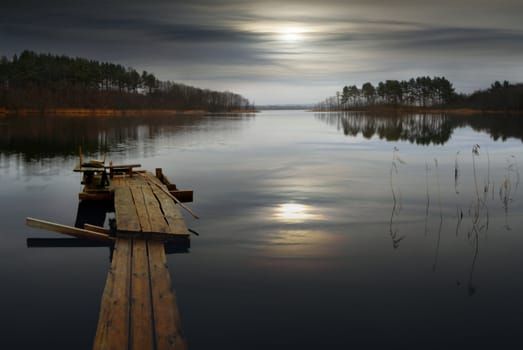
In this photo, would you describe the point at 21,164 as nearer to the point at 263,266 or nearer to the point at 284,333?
the point at 263,266

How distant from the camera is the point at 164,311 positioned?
6.23 m

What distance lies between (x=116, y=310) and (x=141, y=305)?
32 centimetres

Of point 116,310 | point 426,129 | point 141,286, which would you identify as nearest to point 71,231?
point 141,286

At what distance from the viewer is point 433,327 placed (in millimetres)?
6332

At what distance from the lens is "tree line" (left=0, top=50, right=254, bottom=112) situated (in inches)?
4311

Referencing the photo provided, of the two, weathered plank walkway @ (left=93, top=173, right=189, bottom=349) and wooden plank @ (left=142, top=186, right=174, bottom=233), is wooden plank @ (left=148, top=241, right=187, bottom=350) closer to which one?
weathered plank walkway @ (left=93, top=173, right=189, bottom=349)

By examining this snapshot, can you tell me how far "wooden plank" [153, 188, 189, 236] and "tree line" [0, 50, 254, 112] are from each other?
3836 inches

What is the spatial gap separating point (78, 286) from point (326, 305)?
3923mm

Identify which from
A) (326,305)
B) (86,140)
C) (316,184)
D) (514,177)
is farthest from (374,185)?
→ (86,140)

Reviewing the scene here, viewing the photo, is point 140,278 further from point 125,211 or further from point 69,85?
point 69,85

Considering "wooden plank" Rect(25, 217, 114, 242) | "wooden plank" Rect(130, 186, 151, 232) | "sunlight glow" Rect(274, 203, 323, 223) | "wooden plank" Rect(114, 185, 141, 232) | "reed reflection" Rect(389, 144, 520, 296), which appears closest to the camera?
"wooden plank" Rect(114, 185, 141, 232)

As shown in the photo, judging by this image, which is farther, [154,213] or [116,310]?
[154,213]

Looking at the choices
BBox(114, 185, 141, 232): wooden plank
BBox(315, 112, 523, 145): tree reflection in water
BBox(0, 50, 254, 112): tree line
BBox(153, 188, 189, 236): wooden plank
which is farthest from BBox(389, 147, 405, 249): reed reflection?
BBox(0, 50, 254, 112): tree line

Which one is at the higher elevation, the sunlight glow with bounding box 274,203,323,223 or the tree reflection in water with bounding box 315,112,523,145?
the tree reflection in water with bounding box 315,112,523,145
